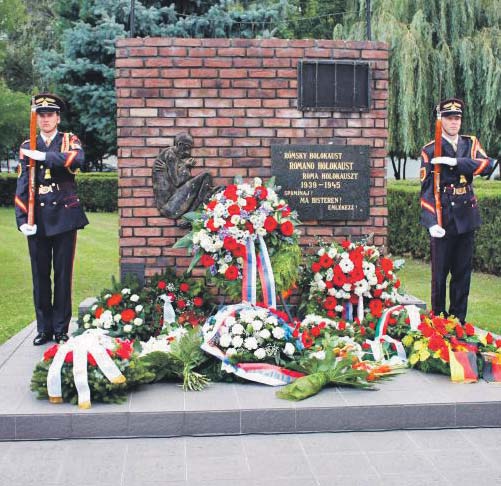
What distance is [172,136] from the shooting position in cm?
606

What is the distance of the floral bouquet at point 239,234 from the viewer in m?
5.30

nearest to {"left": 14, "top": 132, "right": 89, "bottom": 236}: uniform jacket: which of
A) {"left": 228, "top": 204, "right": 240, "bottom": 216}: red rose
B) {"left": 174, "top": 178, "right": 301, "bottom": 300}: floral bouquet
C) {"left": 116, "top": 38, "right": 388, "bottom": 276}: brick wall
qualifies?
{"left": 116, "top": 38, "right": 388, "bottom": 276}: brick wall

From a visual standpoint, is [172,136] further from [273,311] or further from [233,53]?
[273,311]

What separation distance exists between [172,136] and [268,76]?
2.88ft

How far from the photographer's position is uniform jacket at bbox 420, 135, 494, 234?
582 cm

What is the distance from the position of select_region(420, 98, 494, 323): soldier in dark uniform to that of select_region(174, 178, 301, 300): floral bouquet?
1085 millimetres

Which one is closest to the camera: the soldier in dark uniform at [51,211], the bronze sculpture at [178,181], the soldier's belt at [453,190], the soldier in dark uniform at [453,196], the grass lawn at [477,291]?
the soldier in dark uniform at [51,211]

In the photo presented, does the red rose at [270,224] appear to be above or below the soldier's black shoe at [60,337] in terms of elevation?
above

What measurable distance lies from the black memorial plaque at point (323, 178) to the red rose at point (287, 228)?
72 cm

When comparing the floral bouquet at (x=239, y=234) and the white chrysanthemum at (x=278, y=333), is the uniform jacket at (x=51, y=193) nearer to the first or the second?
the floral bouquet at (x=239, y=234)

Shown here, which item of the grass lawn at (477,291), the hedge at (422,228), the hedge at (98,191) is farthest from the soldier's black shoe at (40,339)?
the hedge at (98,191)

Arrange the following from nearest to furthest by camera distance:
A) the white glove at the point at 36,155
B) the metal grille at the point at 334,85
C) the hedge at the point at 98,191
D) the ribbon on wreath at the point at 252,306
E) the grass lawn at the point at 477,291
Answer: the ribbon on wreath at the point at 252,306
the white glove at the point at 36,155
the metal grille at the point at 334,85
the grass lawn at the point at 477,291
the hedge at the point at 98,191

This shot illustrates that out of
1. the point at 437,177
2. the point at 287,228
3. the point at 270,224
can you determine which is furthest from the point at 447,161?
the point at 270,224

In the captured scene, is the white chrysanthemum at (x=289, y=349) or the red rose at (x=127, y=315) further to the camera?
the red rose at (x=127, y=315)
